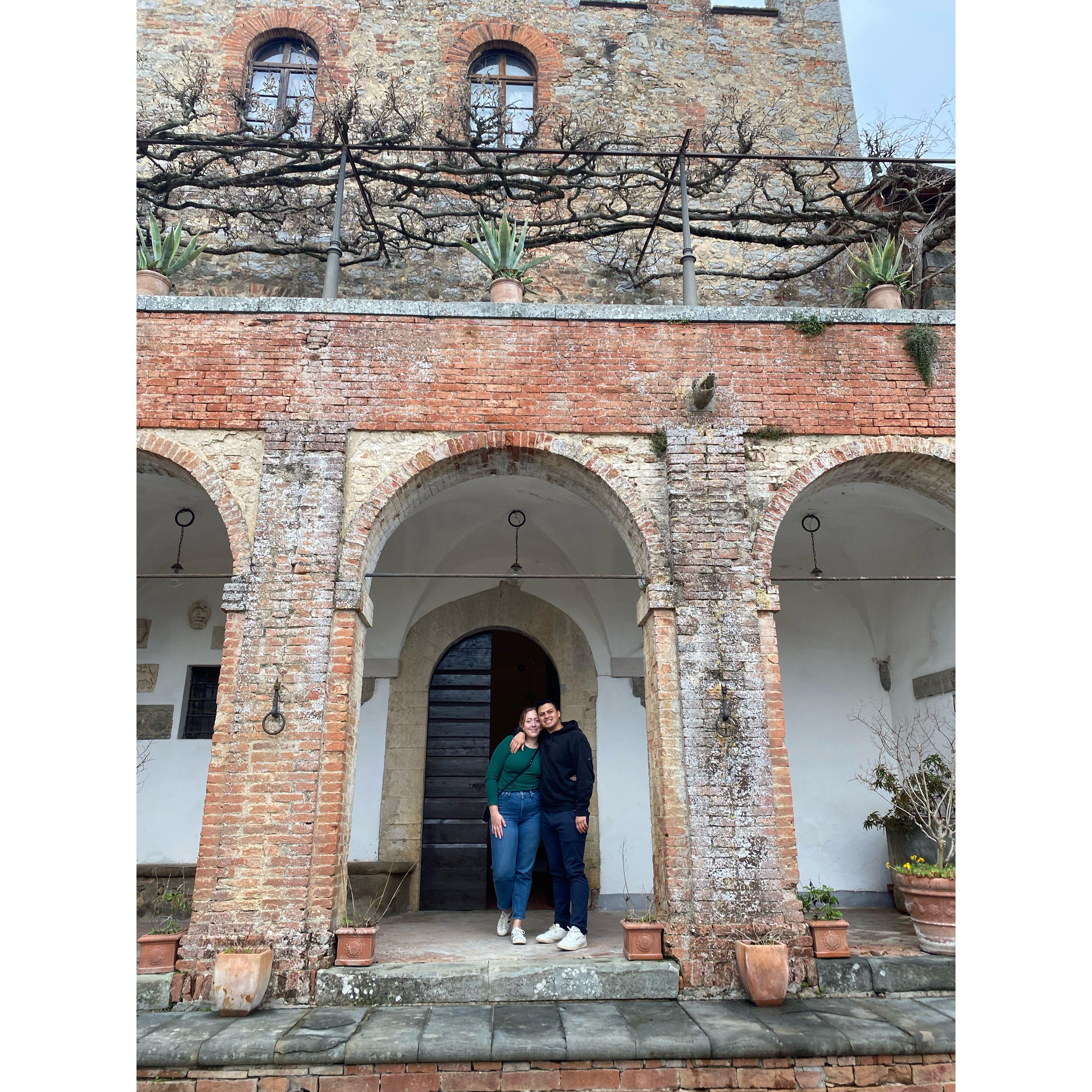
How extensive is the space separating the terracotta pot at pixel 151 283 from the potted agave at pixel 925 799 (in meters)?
7.03

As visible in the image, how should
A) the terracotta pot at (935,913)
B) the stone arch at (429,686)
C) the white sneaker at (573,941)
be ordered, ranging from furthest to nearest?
the stone arch at (429,686)
the white sneaker at (573,941)
the terracotta pot at (935,913)

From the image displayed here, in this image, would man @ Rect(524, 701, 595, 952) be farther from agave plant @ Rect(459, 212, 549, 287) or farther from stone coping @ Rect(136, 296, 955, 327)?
agave plant @ Rect(459, 212, 549, 287)

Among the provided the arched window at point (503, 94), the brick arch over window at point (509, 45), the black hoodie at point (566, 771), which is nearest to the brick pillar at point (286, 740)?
the black hoodie at point (566, 771)

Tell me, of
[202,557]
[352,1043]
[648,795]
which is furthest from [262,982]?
[202,557]

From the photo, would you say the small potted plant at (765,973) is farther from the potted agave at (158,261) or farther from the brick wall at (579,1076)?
the potted agave at (158,261)

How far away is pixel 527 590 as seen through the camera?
8375mm

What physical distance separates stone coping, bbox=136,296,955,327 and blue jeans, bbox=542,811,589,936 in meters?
3.79

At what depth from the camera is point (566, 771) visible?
5676 mm

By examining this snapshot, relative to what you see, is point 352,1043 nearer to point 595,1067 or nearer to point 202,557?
point 595,1067

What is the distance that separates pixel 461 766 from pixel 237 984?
3.59 metres

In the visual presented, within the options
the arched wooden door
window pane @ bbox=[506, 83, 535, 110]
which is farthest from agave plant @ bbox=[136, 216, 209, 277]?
window pane @ bbox=[506, 83, 535, 110]

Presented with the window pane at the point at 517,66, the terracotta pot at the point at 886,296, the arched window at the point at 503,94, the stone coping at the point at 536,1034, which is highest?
the window pane at the point at 517,66

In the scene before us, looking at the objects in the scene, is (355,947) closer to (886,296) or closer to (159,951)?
(159,951)

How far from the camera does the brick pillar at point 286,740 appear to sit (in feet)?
15.8
